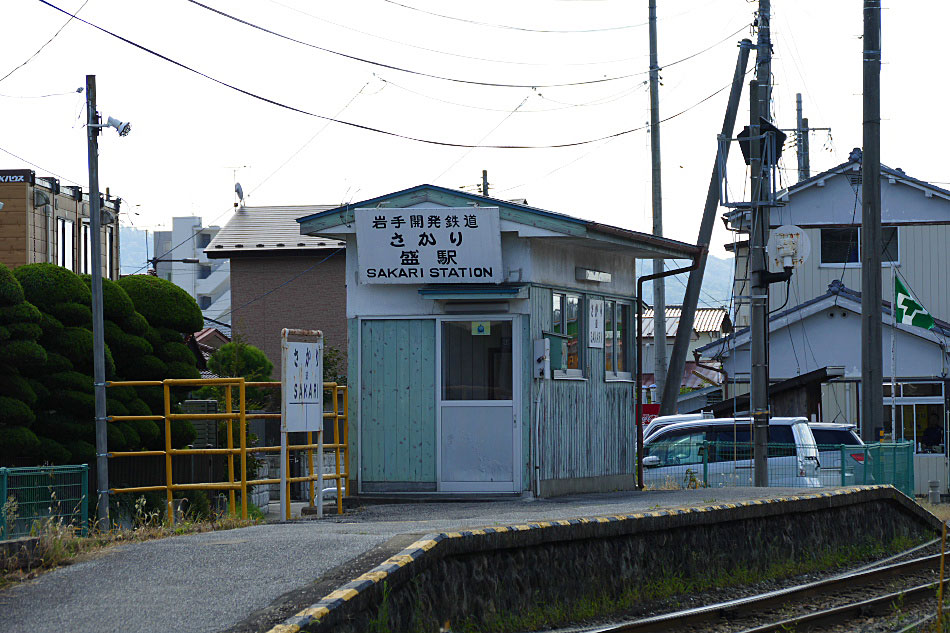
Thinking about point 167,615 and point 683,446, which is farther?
point 683,446

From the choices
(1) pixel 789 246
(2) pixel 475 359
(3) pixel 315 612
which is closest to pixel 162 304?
(2) pixel 475 359

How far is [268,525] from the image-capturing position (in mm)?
11484

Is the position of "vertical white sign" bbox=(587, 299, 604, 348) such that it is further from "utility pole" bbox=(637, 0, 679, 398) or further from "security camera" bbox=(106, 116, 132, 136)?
"utility pole" bbox=(637, 0, 679, 398)

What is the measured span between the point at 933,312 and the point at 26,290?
2296cm

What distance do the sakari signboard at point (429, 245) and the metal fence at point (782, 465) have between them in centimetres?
602

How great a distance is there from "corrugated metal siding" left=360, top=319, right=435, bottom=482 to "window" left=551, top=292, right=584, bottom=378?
158 centimetres

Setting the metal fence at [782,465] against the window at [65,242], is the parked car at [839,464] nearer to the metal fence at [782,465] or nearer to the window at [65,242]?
the metal fence at [782,465]

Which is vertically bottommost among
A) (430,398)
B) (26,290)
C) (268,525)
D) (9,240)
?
(268,525)

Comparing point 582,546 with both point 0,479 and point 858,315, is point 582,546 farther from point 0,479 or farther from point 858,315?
point 858,315

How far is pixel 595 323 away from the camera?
15.4 meters

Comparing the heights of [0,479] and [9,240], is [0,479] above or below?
below

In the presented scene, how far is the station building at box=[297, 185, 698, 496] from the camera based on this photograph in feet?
45.2

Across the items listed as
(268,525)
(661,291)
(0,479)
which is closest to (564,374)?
(268,525)

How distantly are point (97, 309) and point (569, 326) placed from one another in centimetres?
560
